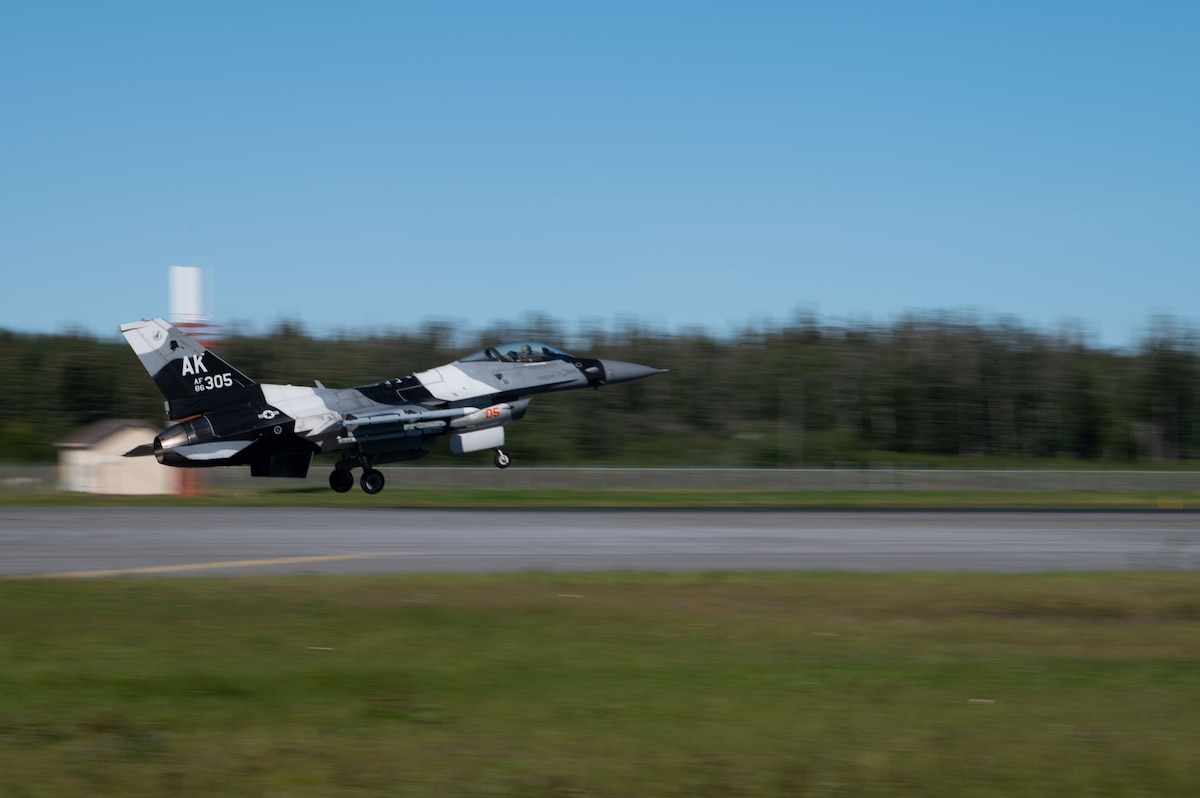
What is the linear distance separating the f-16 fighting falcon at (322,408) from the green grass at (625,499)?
175 cm

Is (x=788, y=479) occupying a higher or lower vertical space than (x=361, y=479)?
lower

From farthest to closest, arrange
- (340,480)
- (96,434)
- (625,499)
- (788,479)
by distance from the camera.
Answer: (788,479) → (96,434) → (625,499) → (340,480)

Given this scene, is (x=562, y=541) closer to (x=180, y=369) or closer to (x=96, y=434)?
(x=180, y=369)

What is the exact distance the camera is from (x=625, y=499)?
136 feet

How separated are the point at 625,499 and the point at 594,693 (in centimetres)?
3313

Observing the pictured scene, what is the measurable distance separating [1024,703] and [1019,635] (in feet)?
10.4

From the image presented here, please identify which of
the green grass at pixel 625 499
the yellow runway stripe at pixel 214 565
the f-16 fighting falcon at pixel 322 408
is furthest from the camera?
the green grass at pixel 625 499

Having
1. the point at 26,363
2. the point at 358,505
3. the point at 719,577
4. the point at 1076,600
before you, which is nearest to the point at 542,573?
the point at 719,577

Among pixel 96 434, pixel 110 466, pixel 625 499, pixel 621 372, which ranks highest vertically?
pixel 621 372

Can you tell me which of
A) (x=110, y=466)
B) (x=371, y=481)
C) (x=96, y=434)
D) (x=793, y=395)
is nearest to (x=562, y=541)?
(x=371, y=481)

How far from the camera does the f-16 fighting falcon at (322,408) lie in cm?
3316

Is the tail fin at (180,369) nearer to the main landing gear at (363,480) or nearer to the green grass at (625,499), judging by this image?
the green grass at (625,499)

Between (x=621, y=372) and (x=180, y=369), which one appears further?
(x=621, y=372)

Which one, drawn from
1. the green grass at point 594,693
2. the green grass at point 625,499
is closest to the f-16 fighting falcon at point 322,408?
the green grass at point 625,499
